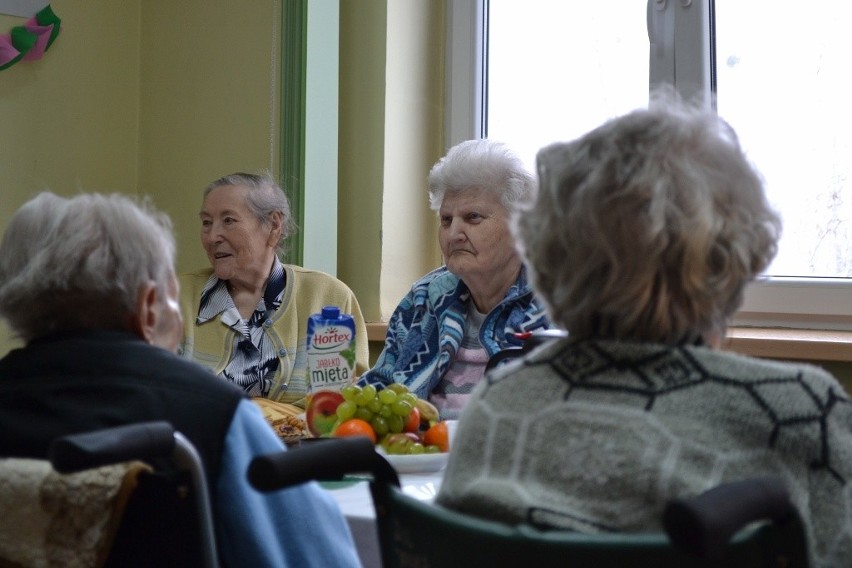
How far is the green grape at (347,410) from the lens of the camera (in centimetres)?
189

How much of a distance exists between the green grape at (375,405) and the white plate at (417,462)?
0.48 ft

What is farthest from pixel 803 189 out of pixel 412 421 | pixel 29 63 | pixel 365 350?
pixel 29 63

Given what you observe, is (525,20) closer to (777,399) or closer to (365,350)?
(365,350)

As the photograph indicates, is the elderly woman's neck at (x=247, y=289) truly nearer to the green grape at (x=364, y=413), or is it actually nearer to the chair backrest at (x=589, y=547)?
the green grape at (x=364, y=413)

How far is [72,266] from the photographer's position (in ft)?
4.39

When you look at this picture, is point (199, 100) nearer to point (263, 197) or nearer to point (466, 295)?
point (263, 197)

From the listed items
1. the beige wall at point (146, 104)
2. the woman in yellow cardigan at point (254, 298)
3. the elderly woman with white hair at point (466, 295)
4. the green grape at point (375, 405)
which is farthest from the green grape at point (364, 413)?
the beige wall at point (146, 104)

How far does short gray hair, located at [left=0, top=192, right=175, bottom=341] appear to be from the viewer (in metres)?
1.34

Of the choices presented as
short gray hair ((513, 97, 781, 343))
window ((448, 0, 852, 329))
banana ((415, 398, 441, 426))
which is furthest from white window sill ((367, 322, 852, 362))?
short gray hair ((513, 97, 781, 343))

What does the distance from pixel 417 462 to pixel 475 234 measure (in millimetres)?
1047

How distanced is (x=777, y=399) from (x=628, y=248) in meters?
0.19

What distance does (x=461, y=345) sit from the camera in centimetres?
258

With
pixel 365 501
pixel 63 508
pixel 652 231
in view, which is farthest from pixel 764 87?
pixel 63 508

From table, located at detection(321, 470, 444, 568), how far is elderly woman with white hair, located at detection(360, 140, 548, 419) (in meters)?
0.75
